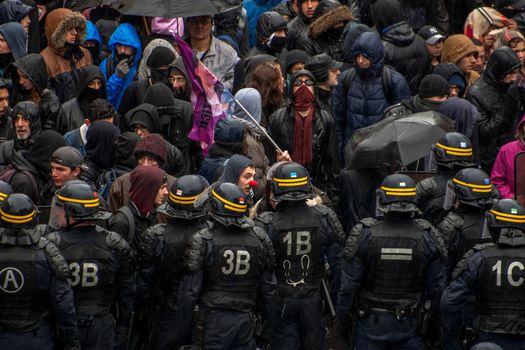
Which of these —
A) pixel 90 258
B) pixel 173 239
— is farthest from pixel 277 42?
pixel 90 258

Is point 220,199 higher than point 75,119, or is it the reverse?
point 220,199

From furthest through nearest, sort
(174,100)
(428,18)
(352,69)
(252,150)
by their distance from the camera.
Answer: (428,18), (352,69), (174,100), (252,150)

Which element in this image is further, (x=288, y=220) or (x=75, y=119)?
(x=75, y=119)

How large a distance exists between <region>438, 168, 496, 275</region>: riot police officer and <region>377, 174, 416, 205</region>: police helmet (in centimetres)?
74

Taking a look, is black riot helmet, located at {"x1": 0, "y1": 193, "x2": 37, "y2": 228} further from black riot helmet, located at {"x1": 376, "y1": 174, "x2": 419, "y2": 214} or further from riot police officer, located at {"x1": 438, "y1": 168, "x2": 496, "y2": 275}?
riot police officer, located at {"x1": 438, "y1": 168, "x2": 496, "y2": 275}

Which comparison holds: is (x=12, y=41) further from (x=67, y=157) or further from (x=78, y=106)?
(x=67, y=157)

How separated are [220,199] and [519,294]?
270cm

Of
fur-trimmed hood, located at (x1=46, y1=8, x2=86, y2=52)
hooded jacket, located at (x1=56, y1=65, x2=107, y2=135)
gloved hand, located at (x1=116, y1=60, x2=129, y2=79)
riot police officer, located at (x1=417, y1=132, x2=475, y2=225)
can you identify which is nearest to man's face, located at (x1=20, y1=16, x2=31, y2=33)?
fur-trimmed hood, located at (x1=46, y1=8, x2=86, y2=52)

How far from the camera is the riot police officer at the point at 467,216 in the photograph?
1165 centimetres

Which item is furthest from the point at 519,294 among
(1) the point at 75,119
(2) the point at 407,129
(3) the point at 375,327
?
(1) the point at 75,119

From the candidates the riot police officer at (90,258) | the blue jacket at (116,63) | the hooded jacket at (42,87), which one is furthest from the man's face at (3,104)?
the riot police officer at (90,258)

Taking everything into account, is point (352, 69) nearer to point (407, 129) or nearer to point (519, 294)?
point (407, 129)

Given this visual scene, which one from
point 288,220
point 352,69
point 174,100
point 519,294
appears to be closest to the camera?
point 519,294

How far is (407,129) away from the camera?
13.2 meters
